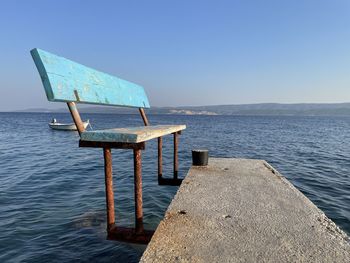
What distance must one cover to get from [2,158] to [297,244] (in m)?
17.0

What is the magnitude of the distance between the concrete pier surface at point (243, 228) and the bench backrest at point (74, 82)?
1644 millimetres

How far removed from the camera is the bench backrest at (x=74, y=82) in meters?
2.83

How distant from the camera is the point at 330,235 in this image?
2.83 metres

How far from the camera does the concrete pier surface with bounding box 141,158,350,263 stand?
239 centimetres

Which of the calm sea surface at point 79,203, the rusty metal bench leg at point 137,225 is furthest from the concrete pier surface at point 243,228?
the calm sea surface at point 79,203

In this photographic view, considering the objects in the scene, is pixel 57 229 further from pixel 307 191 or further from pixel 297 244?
pixel 307 191

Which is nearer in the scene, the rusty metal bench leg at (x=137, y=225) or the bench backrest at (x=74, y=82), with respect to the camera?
the bench backrest at (x=74, y=82)

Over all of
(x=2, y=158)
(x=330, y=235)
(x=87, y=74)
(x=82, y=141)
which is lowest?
(x=2, y=158)

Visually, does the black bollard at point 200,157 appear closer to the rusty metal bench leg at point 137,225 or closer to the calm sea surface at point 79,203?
the calm sea surface at point 79,203

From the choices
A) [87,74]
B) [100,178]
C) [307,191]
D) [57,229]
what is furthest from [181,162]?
[87,74]

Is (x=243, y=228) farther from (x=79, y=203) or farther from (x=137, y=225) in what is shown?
(x=79, y=203)

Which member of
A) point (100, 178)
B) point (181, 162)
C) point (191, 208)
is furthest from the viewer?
point (181, 162)

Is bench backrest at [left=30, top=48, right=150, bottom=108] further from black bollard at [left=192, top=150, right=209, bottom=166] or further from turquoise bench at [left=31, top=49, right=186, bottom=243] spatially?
black bollard at [left=192, top=150, right=209, bottom=166]

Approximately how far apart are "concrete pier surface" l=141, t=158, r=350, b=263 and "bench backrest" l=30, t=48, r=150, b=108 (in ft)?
5.39
